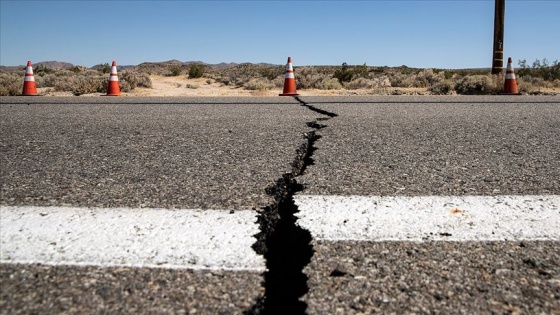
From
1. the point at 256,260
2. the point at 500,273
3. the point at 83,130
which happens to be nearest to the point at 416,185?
the point at 500,273

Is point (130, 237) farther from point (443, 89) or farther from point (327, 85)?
point (327, 85)

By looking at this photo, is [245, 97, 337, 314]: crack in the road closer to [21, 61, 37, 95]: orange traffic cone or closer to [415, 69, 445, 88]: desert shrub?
[21, 61, 37, 95]: orange traffic cone

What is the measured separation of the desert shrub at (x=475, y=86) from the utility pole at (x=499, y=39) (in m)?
0.42

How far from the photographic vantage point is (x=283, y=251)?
1609mm

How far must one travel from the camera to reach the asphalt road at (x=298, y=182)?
1.27 meters

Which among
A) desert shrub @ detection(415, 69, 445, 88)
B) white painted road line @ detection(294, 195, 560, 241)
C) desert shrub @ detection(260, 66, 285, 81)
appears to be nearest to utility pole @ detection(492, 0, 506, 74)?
desert shrub @ detection(415, 69, 445, 88)

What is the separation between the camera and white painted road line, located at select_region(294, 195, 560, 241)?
67.3 inches

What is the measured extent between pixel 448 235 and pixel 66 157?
88.9 inches

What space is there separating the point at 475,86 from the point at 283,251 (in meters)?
14.9

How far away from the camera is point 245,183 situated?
240cm

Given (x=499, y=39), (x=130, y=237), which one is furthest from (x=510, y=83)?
(x=130, y=237)

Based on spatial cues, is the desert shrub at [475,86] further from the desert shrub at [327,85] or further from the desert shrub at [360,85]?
the desert shrub at [360,85]

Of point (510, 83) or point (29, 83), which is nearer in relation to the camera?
point (29, 83)

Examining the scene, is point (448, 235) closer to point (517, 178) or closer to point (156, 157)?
point (517, 178)
